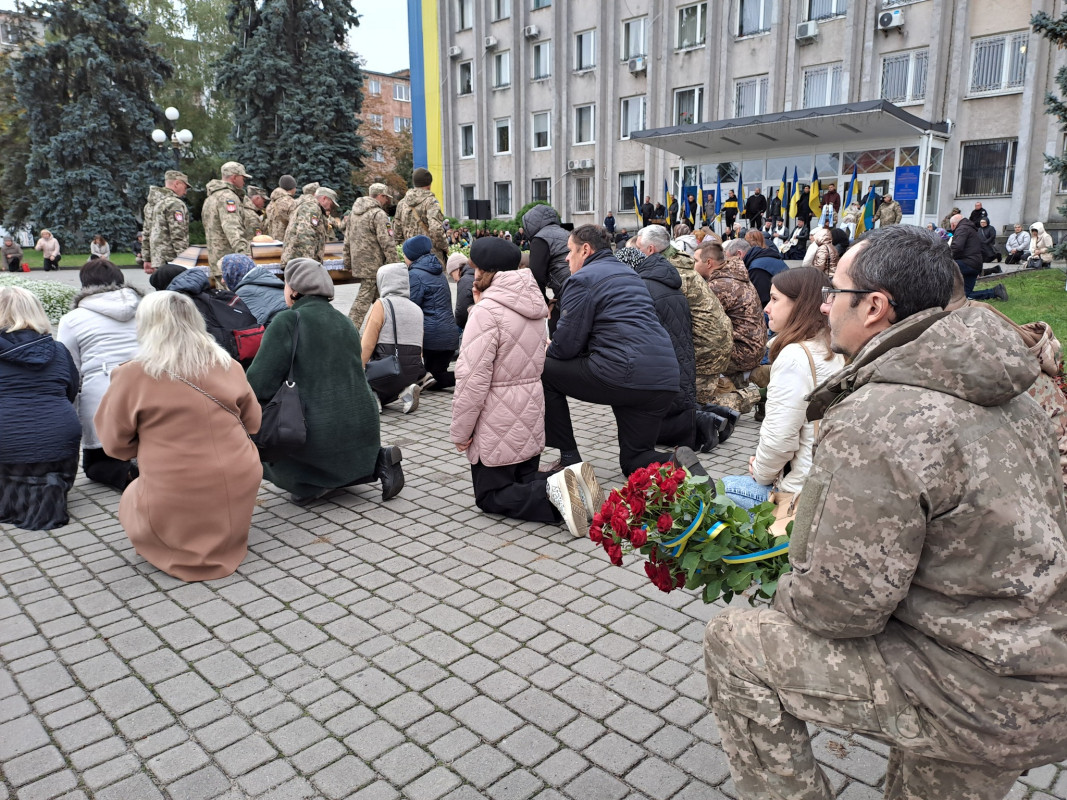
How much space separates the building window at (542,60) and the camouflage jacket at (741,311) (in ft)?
112

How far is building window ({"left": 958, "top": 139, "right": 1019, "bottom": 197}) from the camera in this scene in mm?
27078

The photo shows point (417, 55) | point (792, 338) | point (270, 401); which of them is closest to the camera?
point (792, 338)

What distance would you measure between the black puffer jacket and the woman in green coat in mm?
2485

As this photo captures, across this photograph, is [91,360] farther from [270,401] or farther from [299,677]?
[299,677]

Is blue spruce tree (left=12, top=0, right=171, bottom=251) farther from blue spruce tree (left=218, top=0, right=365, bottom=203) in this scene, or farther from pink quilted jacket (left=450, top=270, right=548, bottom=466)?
pink quilted jacket (left=450, top=270, right=548, bottom=466)

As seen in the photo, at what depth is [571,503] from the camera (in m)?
5.02

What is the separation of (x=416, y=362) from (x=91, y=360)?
3105 mm

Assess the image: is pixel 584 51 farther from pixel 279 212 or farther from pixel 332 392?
pixel 332 392

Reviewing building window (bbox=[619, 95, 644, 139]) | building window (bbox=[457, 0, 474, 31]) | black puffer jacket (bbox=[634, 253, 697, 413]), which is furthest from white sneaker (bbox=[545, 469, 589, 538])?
building window (bbox=[457, 0, 474, 31])

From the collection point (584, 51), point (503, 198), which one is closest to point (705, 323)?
point (584, 51)

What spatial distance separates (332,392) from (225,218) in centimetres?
658

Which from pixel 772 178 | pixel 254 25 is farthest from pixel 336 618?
pixel 254 25

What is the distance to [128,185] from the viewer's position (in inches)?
1391

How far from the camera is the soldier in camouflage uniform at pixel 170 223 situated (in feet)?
35.8
